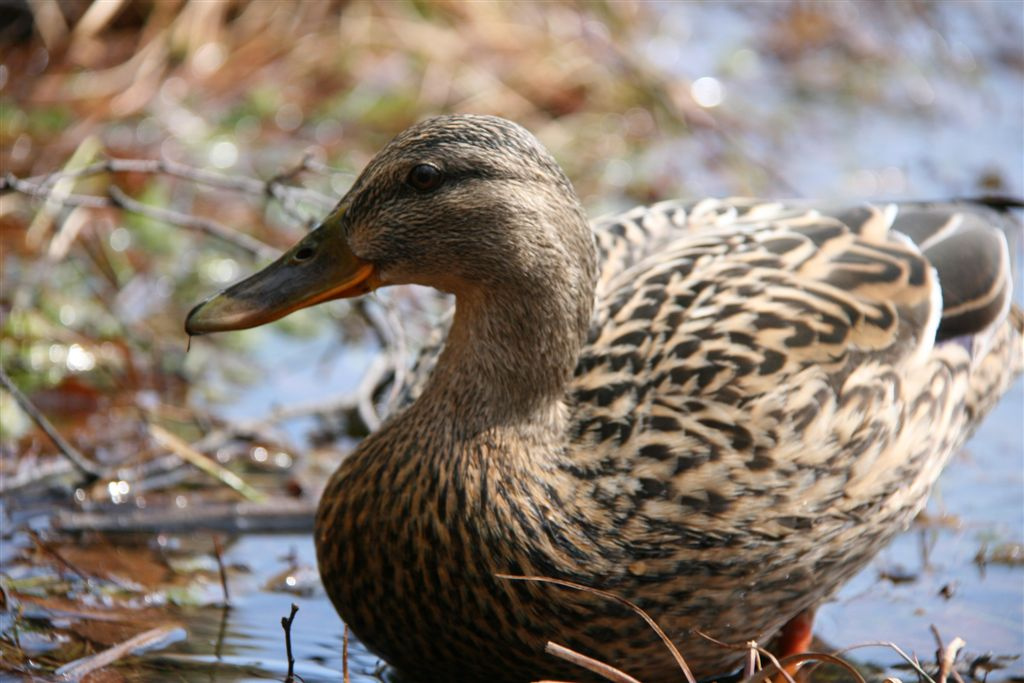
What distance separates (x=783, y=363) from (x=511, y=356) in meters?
0.78

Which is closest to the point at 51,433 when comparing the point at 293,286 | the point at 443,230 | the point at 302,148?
the point at 293,286

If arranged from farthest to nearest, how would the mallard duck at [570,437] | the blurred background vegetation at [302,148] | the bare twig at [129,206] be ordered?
1. the blurred background vegetation at [302,148]
2. the bare twig at [129,206]
3. the mallard duck at [570,437]

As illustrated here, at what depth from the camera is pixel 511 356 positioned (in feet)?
12.7

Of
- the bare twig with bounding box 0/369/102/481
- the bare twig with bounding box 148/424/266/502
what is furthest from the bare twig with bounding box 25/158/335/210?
the bare twig with bounding box 148/424/266/502

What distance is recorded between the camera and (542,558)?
375cm

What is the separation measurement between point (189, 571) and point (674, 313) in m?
1.60

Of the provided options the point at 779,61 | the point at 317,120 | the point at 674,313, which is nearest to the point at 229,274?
the point at 317,120

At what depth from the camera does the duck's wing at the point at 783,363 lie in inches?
155

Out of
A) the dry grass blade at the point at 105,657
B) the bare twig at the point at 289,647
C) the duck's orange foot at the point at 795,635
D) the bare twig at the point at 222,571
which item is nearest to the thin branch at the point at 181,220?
the bare twig at the point at 222,571

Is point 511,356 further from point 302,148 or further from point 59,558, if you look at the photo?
point 302,148

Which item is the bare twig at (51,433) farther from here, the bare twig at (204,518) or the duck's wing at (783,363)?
the duck's wing at (783,363)

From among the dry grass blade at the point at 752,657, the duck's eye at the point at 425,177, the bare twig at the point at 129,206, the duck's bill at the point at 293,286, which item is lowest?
the dry grass blade at the point at 752,657

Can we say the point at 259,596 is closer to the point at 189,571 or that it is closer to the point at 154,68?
the point at 189,571

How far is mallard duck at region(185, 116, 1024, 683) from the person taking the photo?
3.75 m
